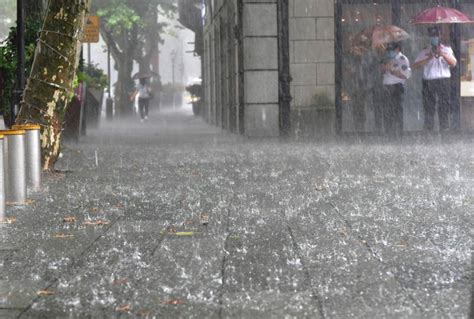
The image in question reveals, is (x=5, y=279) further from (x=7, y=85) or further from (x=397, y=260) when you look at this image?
(x=7, y=85)

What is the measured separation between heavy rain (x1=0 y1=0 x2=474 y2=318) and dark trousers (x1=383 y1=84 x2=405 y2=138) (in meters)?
0.05

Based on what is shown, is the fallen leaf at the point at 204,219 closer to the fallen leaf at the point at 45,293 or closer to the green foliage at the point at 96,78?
the fallen leaf at the point at 45,293

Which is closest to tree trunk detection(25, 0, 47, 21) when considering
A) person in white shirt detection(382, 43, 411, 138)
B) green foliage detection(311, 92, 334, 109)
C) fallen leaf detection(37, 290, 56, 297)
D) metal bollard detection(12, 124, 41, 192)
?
green foliage detection(311, 92, 334, 109)

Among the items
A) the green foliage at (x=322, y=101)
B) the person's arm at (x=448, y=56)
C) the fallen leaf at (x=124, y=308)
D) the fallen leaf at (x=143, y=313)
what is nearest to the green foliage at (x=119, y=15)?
the green foliage at (x=322, y=101)

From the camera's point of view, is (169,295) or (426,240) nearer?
(169,295)

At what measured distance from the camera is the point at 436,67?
62.8 feet

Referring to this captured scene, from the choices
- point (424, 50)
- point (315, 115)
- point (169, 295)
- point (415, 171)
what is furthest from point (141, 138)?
point (169, 295)

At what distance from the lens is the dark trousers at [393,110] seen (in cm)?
1941

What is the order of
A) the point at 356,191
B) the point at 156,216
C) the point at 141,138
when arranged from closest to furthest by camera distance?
the point at 156,216, the point at 356,191, the point at 141,138

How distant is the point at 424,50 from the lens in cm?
1942

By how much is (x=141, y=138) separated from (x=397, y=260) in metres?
17.1

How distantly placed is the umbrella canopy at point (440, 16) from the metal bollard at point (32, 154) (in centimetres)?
1082

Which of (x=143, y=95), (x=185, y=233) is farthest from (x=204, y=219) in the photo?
(x=143, y=95)

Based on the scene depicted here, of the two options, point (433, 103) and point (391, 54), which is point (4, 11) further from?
point (433, 103)
